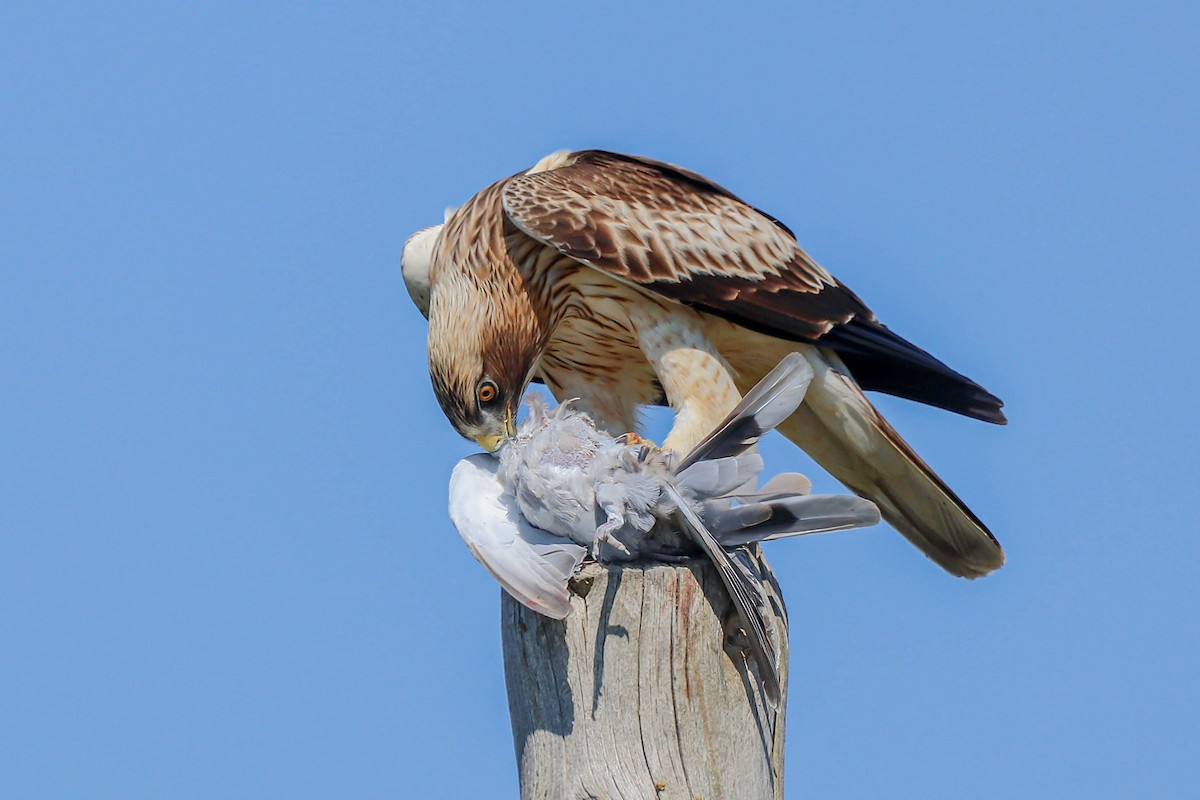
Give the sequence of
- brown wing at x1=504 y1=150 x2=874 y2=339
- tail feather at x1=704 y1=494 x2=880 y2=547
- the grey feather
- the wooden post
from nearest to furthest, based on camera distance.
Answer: the wooden post < tail feather at x1=704 y1=494 x2=880 y2=547 < the grey feather < brown wing at x1=504 y1=150 x2=874 y2=339

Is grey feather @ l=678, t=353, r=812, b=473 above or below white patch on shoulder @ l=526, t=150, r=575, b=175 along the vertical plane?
below

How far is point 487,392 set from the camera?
4.82 meters

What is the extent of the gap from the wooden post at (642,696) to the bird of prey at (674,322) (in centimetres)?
123

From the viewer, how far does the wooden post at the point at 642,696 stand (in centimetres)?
344

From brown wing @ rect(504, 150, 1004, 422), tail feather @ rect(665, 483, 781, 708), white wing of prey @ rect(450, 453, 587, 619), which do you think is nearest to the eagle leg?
brown wing @ rect(504, 150, 1004, 422)

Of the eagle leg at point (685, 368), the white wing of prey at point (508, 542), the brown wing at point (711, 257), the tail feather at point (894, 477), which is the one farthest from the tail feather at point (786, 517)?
the tail feather at point (894, 477)

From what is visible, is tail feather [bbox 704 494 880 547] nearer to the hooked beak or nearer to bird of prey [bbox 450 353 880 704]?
bird of prey [bbox 450 353 880 704]

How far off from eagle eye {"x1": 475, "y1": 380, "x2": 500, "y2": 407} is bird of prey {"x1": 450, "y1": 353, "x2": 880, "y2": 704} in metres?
0.61

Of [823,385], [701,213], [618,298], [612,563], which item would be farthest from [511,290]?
[612,563]

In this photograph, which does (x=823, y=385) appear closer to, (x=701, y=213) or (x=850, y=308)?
(x=850, y=308)

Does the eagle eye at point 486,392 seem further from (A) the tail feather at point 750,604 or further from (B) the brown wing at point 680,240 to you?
(A) the tail feather at point 750,604

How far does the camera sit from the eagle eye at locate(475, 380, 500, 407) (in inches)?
189

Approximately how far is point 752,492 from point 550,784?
98 cm

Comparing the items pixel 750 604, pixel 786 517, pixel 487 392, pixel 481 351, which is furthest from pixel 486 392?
pixel 750 604
